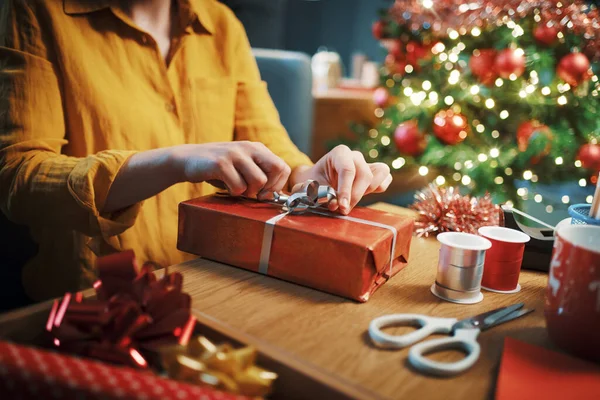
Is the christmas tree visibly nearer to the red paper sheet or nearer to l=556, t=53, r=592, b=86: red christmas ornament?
l=556, t=53, r=592, b=86: red christmas ornament

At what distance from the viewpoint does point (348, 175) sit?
0.68m

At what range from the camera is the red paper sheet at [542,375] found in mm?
383

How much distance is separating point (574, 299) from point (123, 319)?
0.39 m

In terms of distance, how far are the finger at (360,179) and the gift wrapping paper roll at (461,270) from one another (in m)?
0.15

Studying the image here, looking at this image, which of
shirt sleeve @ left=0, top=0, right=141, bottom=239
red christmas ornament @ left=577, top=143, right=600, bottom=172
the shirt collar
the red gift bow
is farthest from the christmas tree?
the red gift bow

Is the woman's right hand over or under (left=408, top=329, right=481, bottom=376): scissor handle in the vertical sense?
over

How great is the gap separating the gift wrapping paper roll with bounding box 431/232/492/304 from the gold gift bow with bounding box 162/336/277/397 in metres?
0.27

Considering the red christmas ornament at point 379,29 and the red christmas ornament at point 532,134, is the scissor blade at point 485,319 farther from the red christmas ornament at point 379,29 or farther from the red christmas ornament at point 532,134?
the red christmas ornament at point 379,29

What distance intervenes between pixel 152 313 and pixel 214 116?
64 cm

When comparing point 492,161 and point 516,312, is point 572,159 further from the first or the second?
point 516,312

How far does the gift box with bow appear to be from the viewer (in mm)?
530

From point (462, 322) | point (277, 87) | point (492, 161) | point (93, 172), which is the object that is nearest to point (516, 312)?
point (462, 322)

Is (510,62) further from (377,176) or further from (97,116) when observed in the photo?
(97,116)

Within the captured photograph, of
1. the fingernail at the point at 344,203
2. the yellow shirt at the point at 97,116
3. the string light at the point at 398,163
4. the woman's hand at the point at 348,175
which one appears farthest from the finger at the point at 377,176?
the string light at the point at 398,163
